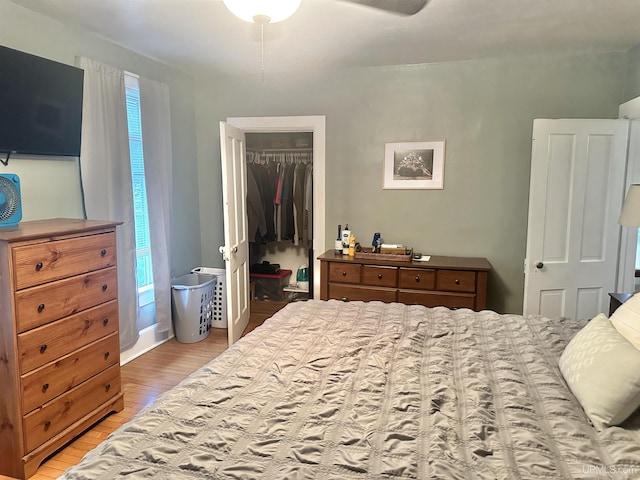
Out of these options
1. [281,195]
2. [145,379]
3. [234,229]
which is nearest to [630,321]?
[234,229]

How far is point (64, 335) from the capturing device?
86.9 inches

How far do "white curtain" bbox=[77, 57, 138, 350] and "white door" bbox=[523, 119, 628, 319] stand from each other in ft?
9.64

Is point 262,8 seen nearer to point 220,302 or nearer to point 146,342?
point 146,342

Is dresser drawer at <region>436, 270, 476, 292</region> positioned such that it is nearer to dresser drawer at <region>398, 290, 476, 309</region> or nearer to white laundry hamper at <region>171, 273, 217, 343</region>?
dresser drawer at <region>398, 290, 476, 309</region>

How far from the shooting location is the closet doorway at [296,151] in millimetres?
3932

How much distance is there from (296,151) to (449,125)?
174 centimetres

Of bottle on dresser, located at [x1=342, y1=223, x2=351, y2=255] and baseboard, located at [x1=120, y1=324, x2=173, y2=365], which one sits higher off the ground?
bottle on dresser, located at [x1=342, y1=223, x2=351, y2=255]

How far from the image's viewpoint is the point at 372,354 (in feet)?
5.98

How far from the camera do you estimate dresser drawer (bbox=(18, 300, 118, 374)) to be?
2010mm

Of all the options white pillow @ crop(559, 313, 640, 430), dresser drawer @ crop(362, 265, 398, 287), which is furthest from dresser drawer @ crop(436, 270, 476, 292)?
white pillow @ crop(559, 313, 640, 430)

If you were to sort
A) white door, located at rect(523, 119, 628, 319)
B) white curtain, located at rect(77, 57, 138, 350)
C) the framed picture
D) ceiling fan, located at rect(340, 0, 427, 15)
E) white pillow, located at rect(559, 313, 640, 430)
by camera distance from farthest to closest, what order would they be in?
the framed picture, white door, located at rect(523, 119, 628, 319), white curtain, located at rect(77, 57, 138, 350), ceiling fan, located at rect(340, 0, 427, 15), white pillow, located at rect(559, 313, 640, 430)

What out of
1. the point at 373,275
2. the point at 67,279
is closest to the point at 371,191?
the point at 373,275

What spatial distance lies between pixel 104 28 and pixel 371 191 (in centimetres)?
232

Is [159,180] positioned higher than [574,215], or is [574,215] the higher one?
[159,180]
